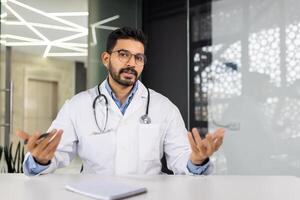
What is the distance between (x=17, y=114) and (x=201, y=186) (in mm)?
3170

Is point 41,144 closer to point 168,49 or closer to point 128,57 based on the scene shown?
point 128,57

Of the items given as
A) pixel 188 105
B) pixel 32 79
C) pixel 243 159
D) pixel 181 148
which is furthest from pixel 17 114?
pixel 181 148

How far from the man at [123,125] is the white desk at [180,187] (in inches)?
13.3

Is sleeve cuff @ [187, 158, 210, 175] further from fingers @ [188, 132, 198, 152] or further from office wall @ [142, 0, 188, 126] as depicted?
office wall @ [142, 0, 188, 126]

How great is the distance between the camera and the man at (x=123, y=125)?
171 centimetres

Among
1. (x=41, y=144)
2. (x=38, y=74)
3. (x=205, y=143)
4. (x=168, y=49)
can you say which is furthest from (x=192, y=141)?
(x=38, y=74)

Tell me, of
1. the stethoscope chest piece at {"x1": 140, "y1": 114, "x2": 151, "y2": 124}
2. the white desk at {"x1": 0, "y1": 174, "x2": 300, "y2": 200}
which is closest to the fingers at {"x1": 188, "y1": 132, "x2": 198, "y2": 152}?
the white desk at {"x1": 0, "y1": 174, "x2": 300, "y2": 200}

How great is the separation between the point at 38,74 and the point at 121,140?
379cm

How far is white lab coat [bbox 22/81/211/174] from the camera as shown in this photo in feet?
5.60

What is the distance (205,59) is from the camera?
3.25 metres

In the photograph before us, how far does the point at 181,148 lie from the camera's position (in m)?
1.74

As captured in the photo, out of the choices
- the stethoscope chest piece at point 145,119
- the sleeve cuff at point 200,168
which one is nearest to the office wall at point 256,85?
the stethoscope chest piece at point 145,119

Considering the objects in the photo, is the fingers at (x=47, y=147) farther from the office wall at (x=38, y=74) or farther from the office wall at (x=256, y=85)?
the office wall at (x=38, y=74)

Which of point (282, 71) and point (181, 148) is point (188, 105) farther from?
point (181, 148)
